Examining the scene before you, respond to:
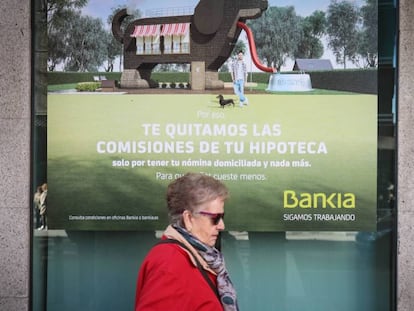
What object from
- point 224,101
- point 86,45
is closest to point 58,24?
point 86,45

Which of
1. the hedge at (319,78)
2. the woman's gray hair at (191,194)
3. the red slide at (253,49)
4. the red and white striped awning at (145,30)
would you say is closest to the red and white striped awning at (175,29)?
the red and white striped awning at (145,30)

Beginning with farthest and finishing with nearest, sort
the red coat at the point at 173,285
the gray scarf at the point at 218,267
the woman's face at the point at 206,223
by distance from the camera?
1. the woman's face at the point at 206,223
2. the gray scarf at the point at 218,267
3. the red coat at the point at 173,285

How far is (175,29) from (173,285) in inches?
121

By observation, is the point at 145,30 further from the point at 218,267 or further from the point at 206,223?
the point at 218,267

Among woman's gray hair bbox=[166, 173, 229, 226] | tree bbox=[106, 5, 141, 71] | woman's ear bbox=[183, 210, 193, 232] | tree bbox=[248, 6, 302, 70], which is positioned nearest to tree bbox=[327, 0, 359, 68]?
tree bbox=[248, 6, 302, 70]

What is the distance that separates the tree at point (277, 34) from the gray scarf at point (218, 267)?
2604mm

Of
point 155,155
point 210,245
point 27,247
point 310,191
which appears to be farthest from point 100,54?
point 210,245

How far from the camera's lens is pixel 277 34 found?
5402mm

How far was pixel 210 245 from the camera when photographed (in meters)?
3.11

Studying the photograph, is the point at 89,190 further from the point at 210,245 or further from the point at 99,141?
the point at 210,245

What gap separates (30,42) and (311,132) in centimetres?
223

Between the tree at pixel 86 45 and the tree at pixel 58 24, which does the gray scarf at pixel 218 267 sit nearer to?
the tree at pixel 86 45

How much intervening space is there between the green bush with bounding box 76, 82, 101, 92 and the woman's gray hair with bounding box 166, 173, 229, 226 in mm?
2370

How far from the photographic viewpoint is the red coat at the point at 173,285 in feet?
9.10
